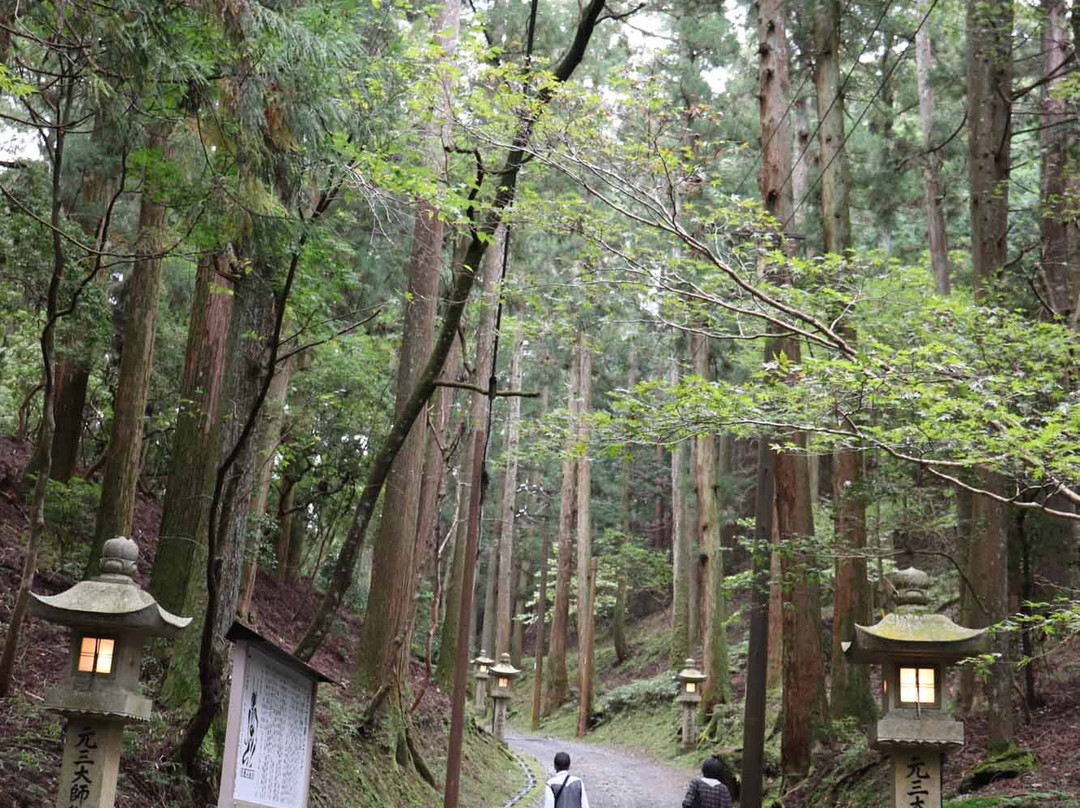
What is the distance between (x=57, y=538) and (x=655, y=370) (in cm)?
2603

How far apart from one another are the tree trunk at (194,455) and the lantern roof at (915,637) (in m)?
6.06

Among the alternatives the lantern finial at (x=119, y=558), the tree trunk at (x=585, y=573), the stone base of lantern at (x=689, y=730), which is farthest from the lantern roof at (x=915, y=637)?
the tree trunk at (x=585, y=573)

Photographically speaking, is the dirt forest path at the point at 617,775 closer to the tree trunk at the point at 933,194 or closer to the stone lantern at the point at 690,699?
the stone lantern at the point at 690,699

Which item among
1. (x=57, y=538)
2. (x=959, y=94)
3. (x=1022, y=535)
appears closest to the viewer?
(x=57, y=538)

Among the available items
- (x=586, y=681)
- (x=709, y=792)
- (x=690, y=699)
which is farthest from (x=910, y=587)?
(x=586, y=681)

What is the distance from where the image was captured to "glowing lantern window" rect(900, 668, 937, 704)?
722 cm

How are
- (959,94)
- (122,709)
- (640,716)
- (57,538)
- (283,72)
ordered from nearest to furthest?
(122,709) < (283,72) < (57,538) < (959,94) < (640,716)

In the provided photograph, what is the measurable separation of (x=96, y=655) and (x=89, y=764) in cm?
62

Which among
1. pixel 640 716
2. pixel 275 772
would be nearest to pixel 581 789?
pixel 275 772

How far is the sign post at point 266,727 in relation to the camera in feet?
17.6

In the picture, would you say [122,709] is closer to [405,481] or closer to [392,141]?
[392,141]

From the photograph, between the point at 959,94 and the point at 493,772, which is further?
the point at 959,94

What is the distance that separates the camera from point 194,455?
35.1 ft

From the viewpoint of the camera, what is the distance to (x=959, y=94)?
59.7 ft
